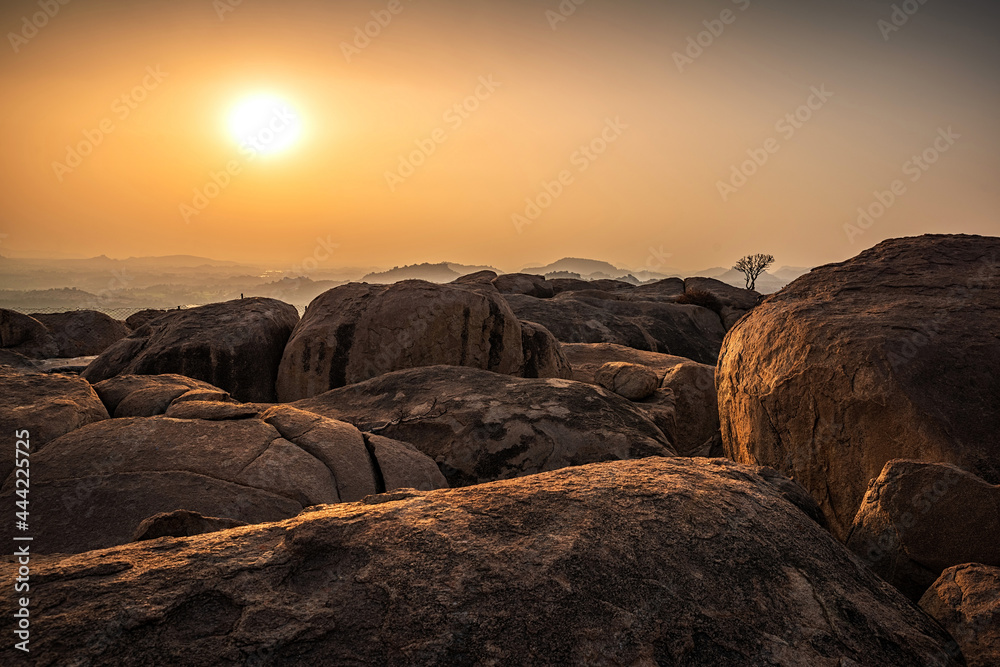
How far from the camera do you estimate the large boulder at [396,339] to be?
7.50m

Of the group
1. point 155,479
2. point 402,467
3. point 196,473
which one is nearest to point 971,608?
point 402,467

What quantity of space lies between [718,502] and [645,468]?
45cm

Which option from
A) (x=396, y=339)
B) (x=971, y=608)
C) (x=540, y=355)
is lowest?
(x=971, y=608)

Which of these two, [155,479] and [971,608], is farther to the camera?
[155,479]

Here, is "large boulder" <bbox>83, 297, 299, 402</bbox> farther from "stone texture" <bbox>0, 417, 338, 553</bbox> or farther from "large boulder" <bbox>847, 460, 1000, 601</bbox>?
A: "large boulder" <bbox>847, 460, 1000, 601</bbox>

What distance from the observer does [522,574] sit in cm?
201

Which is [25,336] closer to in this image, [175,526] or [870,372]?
[175,526]

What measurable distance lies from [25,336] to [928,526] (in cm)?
1763

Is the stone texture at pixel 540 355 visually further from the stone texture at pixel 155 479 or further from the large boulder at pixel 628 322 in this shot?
the large boulder at pixel 628 322

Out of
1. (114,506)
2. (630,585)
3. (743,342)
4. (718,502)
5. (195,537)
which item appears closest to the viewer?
(630,585)

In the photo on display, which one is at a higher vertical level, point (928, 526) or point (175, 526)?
point (928, 526)

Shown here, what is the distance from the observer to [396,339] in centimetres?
752

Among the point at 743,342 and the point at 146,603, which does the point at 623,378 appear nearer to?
the point at 743,342

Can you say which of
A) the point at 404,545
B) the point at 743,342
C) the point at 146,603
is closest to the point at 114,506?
the point at 146,603
